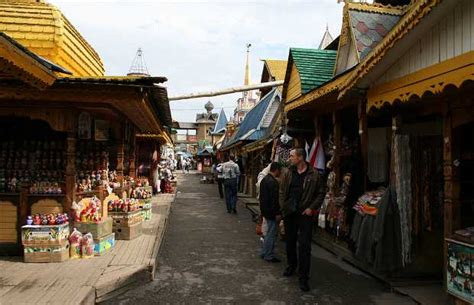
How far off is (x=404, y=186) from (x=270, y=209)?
248 centimetres

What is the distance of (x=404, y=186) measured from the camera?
6133 millimetres

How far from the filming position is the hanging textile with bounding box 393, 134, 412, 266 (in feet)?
19.9

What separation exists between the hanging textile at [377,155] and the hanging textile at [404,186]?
1.39 m

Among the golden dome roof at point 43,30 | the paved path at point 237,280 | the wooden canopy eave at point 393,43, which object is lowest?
the paved path at point 237,280

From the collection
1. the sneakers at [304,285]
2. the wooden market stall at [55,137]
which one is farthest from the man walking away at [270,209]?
the wooden market stall at [55,137]

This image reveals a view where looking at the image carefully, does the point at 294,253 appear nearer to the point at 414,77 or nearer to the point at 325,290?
the point at 325,290

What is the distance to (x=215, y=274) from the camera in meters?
6.88

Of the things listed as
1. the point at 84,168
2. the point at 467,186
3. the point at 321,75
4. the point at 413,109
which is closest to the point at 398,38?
the point at 413,109

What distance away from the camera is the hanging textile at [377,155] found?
761 cm

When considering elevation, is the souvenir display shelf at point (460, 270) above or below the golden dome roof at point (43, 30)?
below

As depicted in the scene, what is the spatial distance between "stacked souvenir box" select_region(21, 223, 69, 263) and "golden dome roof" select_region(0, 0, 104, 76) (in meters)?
2.99

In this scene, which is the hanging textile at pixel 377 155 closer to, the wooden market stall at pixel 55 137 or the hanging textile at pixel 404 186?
the hanging textile at pixel 404 186

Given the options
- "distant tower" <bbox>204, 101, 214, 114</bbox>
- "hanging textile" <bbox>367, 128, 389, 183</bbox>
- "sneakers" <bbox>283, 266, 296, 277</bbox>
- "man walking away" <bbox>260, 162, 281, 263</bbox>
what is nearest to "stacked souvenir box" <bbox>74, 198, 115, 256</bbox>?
"man walking away" <bbox>260, 162, 281, 263</bbox>

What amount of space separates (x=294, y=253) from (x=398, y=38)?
3.60m
